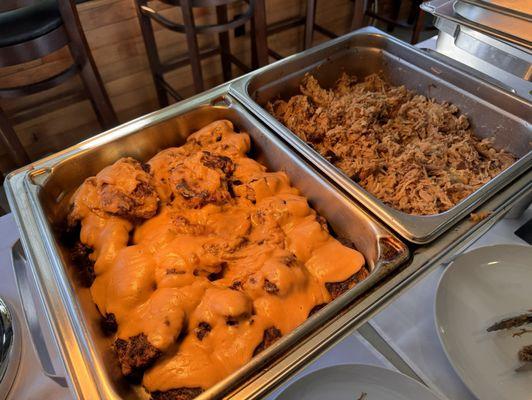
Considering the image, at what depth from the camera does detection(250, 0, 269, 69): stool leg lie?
272 cm

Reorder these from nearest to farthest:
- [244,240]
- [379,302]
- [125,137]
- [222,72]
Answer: [379,302], [244,240], [125,137], [222,72]

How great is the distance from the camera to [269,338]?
90 centimetres

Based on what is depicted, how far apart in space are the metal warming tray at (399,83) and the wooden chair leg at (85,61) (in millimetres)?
1251

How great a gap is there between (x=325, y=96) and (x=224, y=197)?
78 centimetres

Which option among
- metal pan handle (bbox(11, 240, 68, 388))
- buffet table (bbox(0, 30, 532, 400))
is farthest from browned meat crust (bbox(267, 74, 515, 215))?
metal pan handle (bbox(11, 240, 68, 388))

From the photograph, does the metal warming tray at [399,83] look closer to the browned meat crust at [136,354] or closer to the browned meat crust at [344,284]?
the browned meat crust at [344,284]

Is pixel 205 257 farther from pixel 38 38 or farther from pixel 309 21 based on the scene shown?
pixel 309 21

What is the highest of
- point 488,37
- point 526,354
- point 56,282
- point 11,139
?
point 488,37

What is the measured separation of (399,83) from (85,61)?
6.06 ft

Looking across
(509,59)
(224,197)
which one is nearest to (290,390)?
(224,197)

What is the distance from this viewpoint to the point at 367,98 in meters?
1.61

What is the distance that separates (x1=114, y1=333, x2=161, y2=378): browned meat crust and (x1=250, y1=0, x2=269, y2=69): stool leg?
8.06 ft

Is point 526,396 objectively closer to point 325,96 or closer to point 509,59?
point 325,96

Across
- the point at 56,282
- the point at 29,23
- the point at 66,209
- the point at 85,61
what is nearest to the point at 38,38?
the point at 29,23
